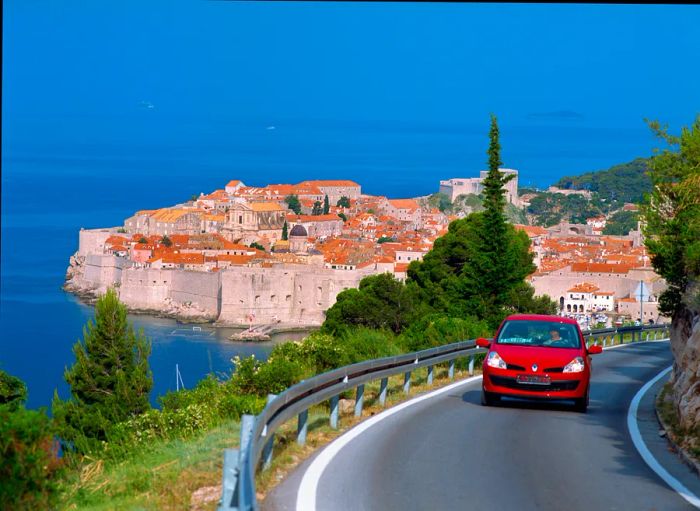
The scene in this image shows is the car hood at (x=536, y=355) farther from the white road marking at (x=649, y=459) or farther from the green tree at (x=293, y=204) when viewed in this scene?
the green tree at (x=293, y=204)

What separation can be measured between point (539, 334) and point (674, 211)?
5224 millimetres

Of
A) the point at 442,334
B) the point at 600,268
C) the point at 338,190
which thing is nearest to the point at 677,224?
the point at 442,334

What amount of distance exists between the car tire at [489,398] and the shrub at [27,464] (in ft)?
15.2

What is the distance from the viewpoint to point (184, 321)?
76.8 m

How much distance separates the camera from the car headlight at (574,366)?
8453 millimetres

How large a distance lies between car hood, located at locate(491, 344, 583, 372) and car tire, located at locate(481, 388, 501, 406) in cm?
33

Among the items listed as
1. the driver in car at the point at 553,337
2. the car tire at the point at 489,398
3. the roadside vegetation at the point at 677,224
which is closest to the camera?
the car tire at the point at 489,398

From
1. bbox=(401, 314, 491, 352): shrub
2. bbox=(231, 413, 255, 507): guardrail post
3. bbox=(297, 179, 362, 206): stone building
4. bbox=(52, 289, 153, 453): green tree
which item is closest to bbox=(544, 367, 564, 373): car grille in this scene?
bbox=(231, 413, 255, 507): guardrail post

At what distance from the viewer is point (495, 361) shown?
8562mm

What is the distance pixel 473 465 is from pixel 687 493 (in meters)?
1.10

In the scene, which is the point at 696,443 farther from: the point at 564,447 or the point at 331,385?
the point at 331,385

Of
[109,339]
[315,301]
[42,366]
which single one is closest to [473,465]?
[109,339]

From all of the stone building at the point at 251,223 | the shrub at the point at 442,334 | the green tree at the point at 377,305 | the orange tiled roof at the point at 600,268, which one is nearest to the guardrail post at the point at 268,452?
the shrub at the point at 442,334

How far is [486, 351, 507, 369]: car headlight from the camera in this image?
854cm
